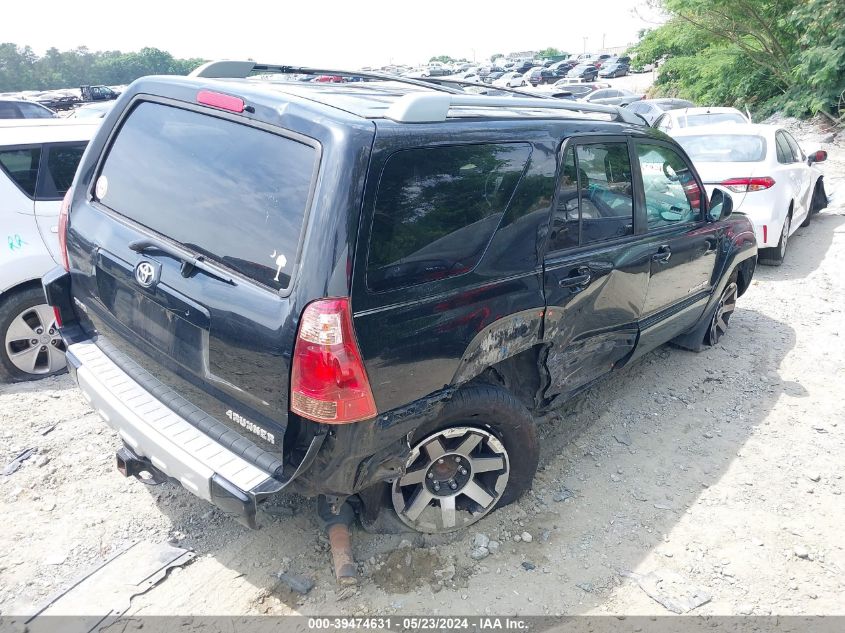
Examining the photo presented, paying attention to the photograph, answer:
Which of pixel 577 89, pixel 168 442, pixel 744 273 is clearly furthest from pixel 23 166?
pixel 577 89

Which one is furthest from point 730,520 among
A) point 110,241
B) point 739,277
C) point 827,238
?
point 827,238

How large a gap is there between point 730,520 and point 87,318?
3551 mm

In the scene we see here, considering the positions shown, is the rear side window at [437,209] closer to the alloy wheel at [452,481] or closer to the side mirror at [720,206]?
the alloy wheel at [452,481]

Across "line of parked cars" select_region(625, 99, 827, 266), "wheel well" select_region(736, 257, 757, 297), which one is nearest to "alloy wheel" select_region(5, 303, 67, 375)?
"wheel well" select_region(736, 257, 757, 297)

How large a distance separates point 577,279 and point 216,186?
1.83 metres

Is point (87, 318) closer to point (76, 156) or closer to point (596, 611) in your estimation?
point (76, 156)

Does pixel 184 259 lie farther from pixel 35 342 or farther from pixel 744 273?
pixel 744 273

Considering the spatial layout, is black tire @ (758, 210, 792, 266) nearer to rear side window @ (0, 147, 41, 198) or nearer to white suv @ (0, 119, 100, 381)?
white suv @ (0, 119, 100, 381)

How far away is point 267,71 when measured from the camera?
3.63 metres

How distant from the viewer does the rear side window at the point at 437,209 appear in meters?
2.29

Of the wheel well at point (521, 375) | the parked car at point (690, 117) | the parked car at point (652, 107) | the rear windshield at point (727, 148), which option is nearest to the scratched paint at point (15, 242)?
the wheel well at point (521, 375)

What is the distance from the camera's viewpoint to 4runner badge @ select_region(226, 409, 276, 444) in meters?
2.35

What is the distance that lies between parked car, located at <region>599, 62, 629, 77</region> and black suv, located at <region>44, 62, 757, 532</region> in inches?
2222

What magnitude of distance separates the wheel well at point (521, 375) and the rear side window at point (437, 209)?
719mm
